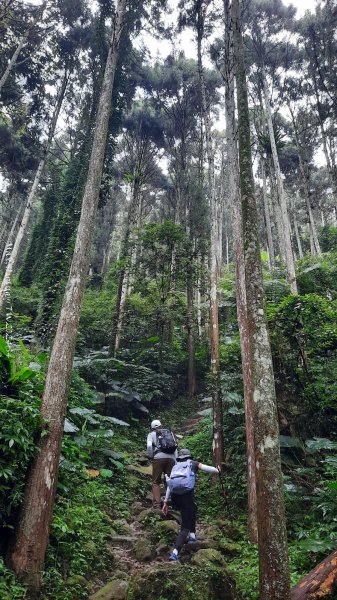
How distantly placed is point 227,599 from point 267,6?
73.9 feet

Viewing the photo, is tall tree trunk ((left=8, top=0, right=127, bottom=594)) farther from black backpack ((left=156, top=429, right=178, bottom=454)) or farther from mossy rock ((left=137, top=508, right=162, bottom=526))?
mossy rock ((left=137, top=508, right=162, bottom=526))

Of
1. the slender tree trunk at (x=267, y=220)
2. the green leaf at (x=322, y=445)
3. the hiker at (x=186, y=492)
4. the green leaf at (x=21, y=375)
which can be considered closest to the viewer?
the green leaf at (x=21, y=375)

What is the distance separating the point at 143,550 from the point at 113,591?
1.18 metres

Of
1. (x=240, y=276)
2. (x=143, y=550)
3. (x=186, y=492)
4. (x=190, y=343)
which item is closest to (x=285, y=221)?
(x=190, y=343)

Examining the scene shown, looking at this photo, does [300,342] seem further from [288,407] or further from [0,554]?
[0,554]

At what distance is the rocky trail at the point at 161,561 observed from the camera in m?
3.75

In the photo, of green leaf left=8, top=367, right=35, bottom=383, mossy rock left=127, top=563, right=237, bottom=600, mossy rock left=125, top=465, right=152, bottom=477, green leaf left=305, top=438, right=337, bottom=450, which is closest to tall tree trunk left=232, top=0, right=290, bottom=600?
mossy rock left=127, top=563, right=237, bottom=600

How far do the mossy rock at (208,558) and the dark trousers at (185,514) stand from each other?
259 mm

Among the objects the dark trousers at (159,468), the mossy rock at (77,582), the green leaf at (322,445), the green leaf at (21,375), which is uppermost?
the green leaf at (21,375)

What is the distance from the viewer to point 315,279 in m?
12.7

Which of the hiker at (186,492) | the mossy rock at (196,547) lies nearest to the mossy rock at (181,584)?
the hiker at (186,492)

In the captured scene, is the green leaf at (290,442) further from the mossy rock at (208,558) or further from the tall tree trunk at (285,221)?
the tall tree trunk at (285,221)

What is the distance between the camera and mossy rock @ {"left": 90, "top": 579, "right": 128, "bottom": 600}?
3844mm

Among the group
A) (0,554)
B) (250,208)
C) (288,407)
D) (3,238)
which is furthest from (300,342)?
(3,238)
